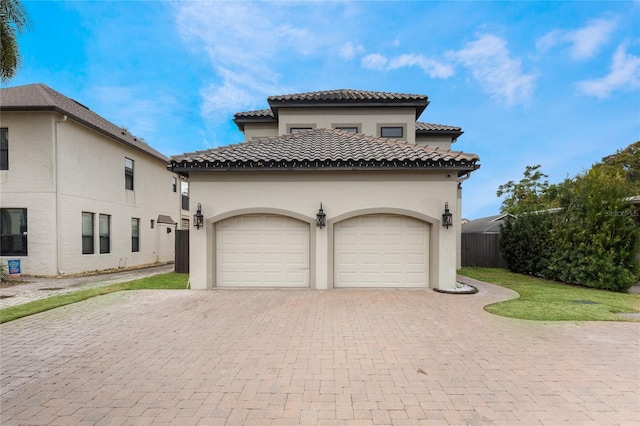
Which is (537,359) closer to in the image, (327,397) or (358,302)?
(327,397)

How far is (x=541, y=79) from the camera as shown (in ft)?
50.6

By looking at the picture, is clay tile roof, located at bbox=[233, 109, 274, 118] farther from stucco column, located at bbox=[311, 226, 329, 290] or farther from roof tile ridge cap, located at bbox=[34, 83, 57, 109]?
stucco column, located at bbox=[311, 226, 329, 290]

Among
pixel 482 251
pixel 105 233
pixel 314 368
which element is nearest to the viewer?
pixel 314 368

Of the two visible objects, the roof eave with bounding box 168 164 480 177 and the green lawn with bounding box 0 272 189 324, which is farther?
the roof eave with bounding box 168 164 480 177

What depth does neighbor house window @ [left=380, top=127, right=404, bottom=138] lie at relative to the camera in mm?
14149

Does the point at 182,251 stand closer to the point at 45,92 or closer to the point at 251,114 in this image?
the point at 251,114

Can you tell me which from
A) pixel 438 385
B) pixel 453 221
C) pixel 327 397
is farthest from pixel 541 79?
pixel 327 397

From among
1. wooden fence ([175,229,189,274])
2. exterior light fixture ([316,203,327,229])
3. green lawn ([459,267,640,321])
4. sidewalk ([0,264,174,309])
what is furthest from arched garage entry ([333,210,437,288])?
sidewalk ([0,264,174,309])

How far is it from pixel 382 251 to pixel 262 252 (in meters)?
3.98

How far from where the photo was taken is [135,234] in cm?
1702

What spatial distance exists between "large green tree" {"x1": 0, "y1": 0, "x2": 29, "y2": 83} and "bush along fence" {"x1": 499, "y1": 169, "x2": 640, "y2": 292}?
69.8 feet

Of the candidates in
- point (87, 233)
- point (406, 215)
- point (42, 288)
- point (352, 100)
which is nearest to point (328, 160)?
point (406, 215)

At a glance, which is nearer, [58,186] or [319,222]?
[319,222]

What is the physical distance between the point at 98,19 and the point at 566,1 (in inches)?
815
